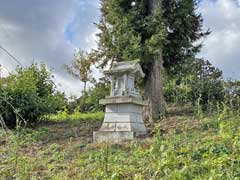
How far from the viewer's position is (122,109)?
6.70m

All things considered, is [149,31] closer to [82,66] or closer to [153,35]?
[153,35]

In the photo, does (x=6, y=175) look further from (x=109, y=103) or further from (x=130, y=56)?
(x=130, y=56)

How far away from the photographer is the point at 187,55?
976cm

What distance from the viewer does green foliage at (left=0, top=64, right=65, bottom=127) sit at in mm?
7941

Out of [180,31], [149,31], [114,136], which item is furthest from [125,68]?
[180,31]

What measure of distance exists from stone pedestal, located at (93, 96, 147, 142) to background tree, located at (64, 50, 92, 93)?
25.2ft

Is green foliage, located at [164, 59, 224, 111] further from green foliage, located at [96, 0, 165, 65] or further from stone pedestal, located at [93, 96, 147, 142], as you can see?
stone pedestal, located at [93, 96, 147, 142]

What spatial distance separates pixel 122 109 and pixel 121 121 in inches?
9.7

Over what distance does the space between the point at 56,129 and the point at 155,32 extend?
3.38 meters

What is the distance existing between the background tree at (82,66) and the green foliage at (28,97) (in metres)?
5.10

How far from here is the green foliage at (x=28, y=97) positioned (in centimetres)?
794

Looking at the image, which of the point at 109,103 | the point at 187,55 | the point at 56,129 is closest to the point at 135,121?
the point at 109,103

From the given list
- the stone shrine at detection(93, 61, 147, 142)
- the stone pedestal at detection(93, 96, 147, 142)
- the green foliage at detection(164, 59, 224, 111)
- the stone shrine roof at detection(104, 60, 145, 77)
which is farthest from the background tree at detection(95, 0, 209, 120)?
the stone pedestal at detection(93, 96, 147, 142)

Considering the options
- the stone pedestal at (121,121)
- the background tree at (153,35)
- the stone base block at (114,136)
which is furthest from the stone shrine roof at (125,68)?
the stone base block at (114,136)
